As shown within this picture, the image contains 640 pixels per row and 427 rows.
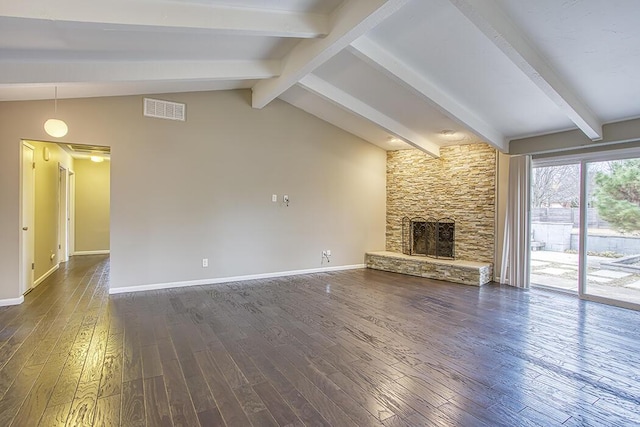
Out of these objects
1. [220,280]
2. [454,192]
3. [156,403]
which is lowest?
[156,403]

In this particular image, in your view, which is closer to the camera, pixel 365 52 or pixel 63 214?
pixel 365 52

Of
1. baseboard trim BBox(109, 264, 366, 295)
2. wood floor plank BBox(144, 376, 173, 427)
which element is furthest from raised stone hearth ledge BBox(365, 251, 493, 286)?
wood floor plank BBox(144, 376, 173, 427)

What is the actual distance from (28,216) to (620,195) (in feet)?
26.3

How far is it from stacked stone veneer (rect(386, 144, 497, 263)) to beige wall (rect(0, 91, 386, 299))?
0.72 meters

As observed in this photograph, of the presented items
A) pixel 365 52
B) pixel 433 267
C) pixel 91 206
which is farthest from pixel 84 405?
pixel 91 206

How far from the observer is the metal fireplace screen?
6.34 meters

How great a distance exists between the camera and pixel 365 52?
359 centimetres

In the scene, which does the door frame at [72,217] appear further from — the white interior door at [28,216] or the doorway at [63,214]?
the white interior door at [28,216]

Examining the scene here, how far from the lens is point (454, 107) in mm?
4566

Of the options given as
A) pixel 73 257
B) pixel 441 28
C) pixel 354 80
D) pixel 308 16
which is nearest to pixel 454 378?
pixel 441 28

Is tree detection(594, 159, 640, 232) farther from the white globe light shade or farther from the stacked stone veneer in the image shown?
the white globe light shade

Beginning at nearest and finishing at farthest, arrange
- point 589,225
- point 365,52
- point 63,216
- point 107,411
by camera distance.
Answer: point 107,411 < point 365,52 < point 589,225 < point 63,216

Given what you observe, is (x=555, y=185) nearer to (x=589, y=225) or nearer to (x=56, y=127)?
(x=589, y=225)

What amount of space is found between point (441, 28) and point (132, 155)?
4.27 m
